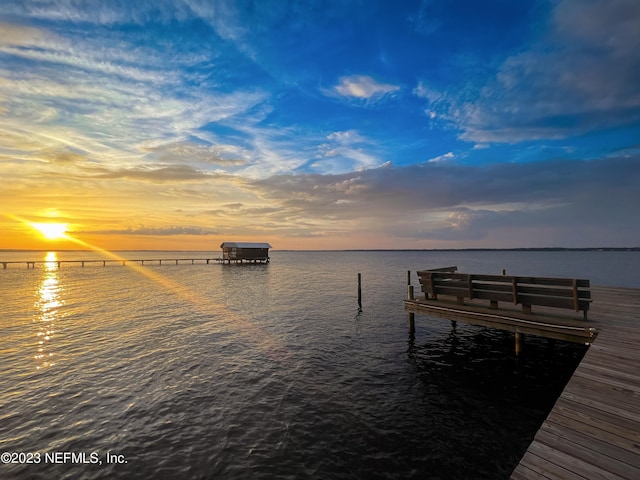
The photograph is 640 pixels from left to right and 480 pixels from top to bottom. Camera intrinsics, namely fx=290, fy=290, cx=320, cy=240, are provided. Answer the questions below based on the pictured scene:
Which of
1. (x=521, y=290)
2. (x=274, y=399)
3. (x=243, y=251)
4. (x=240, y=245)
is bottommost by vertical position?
(x=274, y=399)

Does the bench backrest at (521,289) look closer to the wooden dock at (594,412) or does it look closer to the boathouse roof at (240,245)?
the wooden dock at (594,412)

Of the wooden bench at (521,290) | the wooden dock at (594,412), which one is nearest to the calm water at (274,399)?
the wooden dock at (594,412)

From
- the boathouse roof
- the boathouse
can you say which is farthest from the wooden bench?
the boathouse roof

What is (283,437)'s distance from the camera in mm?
7500

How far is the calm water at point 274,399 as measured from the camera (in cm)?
661

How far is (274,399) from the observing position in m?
9.45

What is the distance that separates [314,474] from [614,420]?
5553 millimetres

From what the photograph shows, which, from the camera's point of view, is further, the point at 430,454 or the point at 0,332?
the point at 0,332

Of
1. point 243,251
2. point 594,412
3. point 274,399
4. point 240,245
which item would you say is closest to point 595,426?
point 594,412

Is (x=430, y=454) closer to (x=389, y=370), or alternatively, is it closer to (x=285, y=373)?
(x=389, y=370)

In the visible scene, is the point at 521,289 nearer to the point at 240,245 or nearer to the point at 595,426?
the point at 595,426

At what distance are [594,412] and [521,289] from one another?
655cm

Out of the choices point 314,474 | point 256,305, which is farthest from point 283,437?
point 256,305

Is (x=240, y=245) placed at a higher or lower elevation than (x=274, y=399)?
higher
